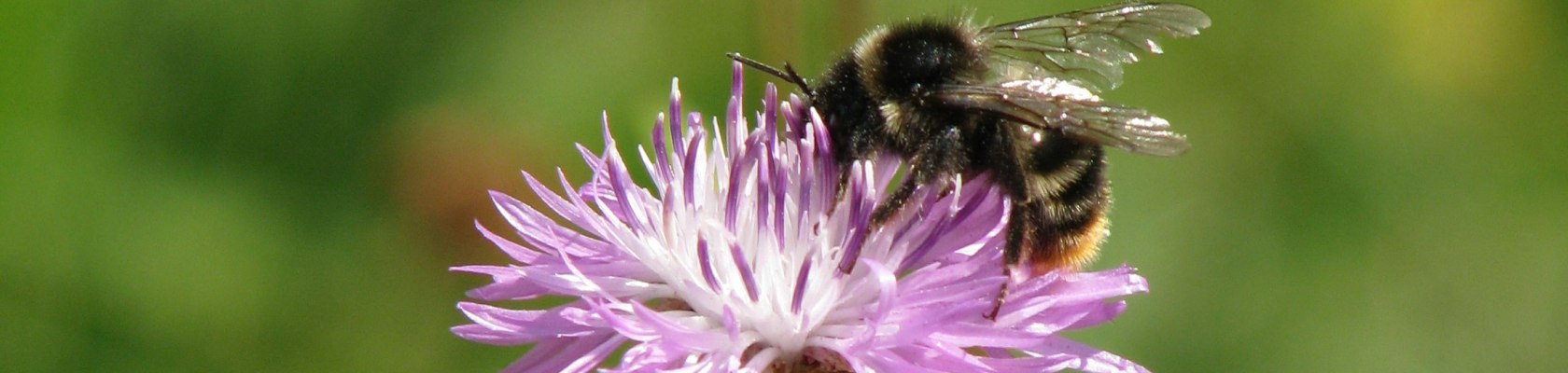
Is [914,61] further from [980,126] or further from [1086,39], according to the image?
[1086,39]

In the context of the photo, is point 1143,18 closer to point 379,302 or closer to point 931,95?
point 931,95

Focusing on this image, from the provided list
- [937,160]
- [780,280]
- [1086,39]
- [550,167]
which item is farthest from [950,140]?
[550,167]

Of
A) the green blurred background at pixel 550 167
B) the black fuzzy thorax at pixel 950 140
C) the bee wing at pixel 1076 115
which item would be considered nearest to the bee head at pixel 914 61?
the black fuzzy thorax at pixel 950 140

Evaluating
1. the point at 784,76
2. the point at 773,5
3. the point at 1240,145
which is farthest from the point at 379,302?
the point at 1240,145

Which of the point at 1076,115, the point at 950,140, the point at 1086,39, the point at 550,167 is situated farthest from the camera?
the point at 550,167

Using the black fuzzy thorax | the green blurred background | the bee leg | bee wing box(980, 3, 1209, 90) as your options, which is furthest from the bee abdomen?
the green blurred background

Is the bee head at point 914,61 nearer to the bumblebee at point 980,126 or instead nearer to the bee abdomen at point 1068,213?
the bumblebee at point 980,126
